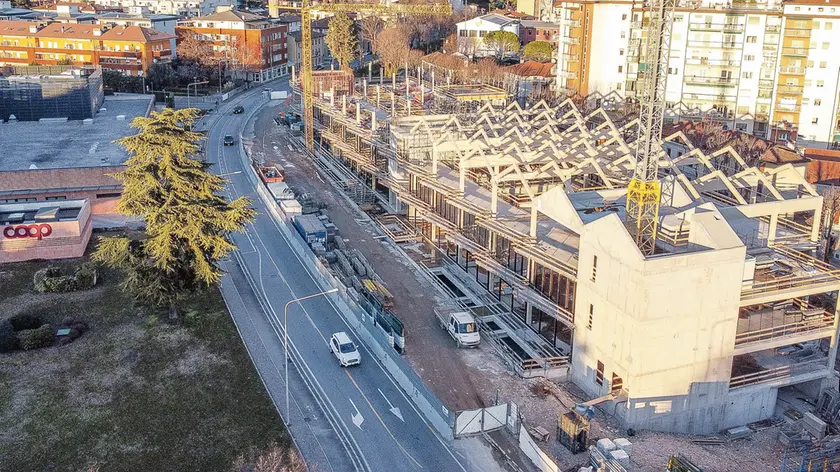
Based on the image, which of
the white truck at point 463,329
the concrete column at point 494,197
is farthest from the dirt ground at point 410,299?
the concrete column at point 494,197

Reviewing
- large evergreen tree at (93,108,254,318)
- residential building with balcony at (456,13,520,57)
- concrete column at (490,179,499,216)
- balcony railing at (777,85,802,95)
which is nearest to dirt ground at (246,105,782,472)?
concrete column at (490,179,499,216)

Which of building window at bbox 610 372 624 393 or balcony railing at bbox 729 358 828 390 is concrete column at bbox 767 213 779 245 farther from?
building window at bbox 610 372 624 393

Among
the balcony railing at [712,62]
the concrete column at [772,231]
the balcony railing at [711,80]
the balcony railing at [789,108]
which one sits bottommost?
the concrete column at [772,231]

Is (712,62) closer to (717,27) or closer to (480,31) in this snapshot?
(717,27)

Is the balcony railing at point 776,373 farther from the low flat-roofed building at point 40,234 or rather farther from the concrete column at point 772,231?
the low flat-roofed building at point 40,234

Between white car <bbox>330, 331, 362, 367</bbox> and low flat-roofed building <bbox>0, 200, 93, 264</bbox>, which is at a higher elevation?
low flat-roofed building <bbox>0, 200, 93, 264</bbox>

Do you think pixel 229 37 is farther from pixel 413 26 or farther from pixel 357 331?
pixel 357 331
